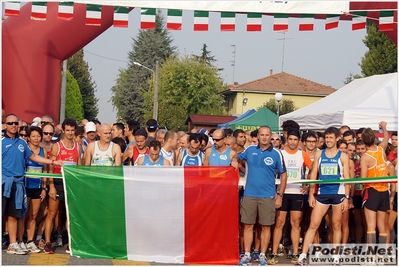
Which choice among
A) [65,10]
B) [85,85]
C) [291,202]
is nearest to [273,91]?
[85,85]

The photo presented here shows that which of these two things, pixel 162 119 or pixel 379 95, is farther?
pixel 162 119

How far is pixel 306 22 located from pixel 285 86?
228ft

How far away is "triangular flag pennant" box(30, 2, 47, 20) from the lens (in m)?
12.3

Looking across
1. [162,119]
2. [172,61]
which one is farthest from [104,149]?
[172,61]

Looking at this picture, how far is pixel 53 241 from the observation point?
10070 mm

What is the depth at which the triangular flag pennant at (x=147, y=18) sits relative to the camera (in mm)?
11984

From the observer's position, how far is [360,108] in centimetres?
1490

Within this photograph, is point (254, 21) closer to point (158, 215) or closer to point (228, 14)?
point (228, 14)

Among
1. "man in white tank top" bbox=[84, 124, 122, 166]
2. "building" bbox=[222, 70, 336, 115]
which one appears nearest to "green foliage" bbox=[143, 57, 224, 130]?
"building" bbox=[222, 70, 336, 115]

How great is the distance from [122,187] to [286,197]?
7.78 feet

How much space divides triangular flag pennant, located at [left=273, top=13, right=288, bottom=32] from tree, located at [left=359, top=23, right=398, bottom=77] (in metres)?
41.5

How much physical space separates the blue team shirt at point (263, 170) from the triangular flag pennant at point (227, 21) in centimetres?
418

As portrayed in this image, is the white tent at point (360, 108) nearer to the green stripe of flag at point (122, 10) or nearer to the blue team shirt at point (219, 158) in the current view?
the green stripe of flag at point (122, 10)

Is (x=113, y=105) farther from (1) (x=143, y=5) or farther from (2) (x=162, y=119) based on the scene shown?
(1) (x=143, y=5)
